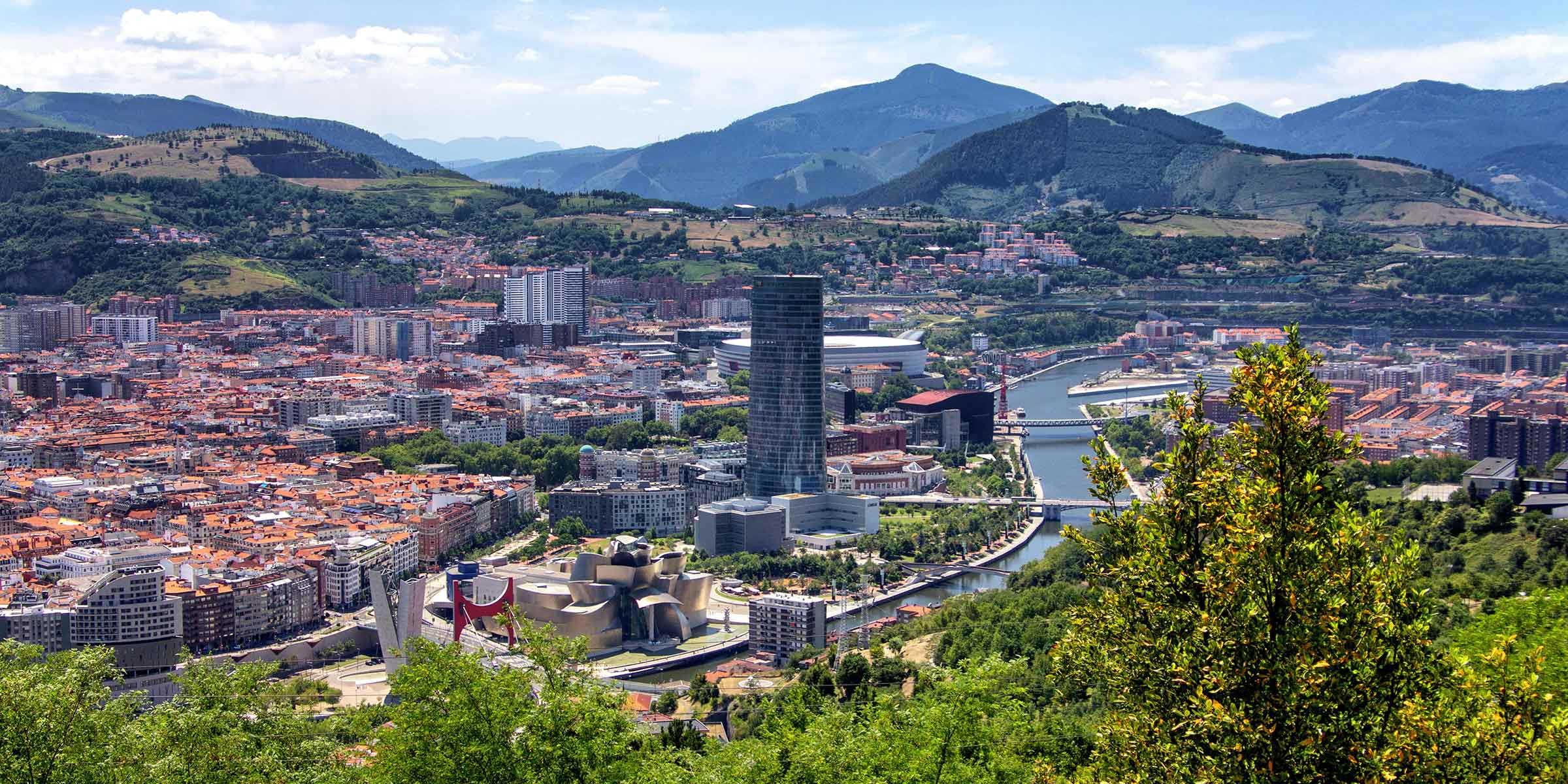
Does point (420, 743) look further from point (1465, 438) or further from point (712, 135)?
point (712, 135)

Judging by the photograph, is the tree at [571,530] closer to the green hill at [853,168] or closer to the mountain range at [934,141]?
the mountain range at [934,141]

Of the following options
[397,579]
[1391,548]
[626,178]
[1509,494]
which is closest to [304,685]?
[397,579]

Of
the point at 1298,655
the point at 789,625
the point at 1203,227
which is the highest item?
the point at 1203,227

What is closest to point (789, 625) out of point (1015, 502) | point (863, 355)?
point (1015, 502)

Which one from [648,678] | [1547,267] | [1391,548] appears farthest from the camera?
[1547,267]

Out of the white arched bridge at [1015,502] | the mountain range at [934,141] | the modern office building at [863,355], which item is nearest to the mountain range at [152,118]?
the mountain range at [934,141]

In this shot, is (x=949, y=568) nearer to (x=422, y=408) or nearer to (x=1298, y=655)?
(x=422, y=408)
